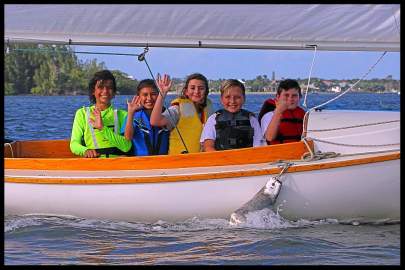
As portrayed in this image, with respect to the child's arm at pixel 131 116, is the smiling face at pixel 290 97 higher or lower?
higher

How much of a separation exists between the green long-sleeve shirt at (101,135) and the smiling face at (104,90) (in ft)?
0.32

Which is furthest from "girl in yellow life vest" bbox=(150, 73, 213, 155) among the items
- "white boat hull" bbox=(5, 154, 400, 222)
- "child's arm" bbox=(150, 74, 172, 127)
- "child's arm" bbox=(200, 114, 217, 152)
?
"white boat hull" bbox=(5, 154, 400, 222)

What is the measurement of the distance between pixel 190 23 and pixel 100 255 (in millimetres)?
1950

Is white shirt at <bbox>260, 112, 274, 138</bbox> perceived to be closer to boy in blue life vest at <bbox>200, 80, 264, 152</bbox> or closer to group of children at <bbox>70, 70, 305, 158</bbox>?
group of children at <bbox>70, 70, 305, 158</bbox>

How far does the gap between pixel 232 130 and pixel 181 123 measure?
0.44 m

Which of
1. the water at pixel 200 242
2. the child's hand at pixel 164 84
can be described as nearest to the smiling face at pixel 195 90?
the child's hand at pixel 164 84

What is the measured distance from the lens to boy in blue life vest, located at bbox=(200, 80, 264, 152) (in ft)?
21.7

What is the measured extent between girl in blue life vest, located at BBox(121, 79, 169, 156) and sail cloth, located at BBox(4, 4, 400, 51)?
37 centimetres

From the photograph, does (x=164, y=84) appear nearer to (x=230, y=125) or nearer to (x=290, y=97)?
(x=230, y=125)

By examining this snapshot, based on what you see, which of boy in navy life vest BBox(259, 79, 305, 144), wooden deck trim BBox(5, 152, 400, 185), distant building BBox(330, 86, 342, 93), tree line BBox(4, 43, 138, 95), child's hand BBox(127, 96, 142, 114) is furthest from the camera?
tree line BBox(4, 43, 138, 95)

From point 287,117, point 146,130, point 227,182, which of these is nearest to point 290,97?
point 287,117

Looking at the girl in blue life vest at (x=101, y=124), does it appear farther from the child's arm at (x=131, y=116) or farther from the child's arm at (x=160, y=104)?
the child's arm at (x=160, y=104)

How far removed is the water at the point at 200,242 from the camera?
5.61 metres
